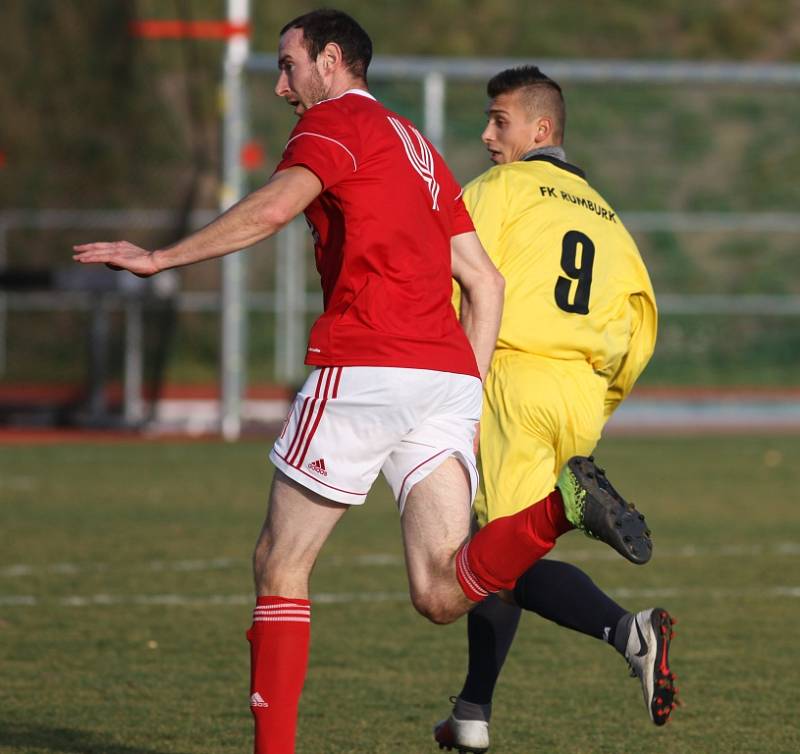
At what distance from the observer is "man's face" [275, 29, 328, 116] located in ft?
15.6

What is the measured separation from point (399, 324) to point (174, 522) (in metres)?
6.60

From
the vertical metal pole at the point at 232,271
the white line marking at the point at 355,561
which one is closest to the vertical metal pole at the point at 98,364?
the vertical metal pole at the point at 232,271

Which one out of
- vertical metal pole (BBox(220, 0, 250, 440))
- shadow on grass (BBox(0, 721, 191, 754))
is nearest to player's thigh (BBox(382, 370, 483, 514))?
shadow on grass (BBox(0, 721, 191, 754))

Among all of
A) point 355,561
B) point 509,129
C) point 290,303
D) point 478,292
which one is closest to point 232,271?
point 290,303

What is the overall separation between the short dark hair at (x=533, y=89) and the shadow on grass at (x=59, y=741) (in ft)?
8.08

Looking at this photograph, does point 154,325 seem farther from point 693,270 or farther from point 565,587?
point 565,587

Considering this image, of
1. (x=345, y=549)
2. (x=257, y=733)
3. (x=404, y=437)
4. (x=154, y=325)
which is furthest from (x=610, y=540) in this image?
(x=154, y=325)

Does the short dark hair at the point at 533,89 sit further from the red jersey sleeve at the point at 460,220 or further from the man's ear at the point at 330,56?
the man's ear at the point at 330,56

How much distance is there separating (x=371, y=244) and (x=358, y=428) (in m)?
0.50

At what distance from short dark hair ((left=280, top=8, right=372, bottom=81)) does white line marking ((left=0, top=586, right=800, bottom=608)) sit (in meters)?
3.81

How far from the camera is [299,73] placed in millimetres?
4777

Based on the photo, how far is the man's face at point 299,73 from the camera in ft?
15.6

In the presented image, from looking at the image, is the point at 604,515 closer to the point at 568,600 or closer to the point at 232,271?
the point at 568,600

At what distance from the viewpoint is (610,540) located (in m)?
4.40
